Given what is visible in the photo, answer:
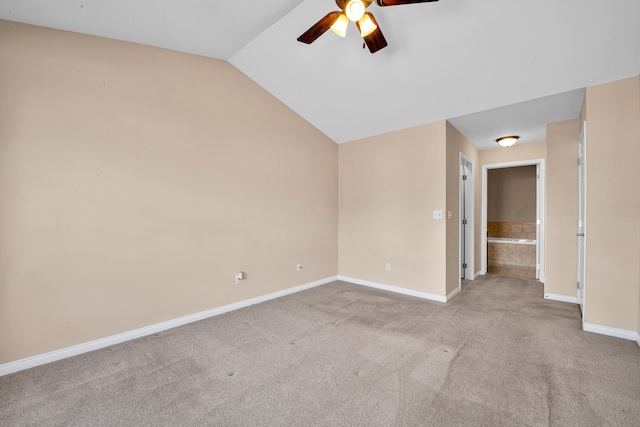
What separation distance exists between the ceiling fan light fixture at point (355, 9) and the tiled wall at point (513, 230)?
22.2 feet

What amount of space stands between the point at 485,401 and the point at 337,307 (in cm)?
197

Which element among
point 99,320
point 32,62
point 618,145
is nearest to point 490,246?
point 618,145

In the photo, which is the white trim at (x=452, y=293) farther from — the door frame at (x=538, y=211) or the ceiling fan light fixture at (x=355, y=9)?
the ceiling fan light fixture at (x=355, y=9)

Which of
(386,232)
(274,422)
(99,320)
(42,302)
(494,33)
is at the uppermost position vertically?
(494,33)

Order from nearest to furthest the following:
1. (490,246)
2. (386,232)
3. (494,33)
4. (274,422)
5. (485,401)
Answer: (274,422) < (485,401) < (494,33) < (386,232) < (490,246)

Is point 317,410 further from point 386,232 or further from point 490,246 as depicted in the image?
point 490,246

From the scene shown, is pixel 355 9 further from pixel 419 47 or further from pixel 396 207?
pixel 396 207

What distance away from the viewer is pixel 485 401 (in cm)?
174

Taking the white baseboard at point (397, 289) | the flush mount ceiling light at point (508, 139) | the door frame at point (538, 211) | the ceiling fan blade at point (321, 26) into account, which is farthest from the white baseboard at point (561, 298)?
the ceiling fan blade at point (321, 26)

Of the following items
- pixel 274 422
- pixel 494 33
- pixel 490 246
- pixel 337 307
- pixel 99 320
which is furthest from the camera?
pixel 490 246

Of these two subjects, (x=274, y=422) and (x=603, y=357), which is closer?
(x=274, y=422)

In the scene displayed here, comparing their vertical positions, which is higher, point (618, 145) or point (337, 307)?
point (618, 145)

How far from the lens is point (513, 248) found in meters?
6.25

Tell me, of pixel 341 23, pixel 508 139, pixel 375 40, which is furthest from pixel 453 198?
pixel 341 23
